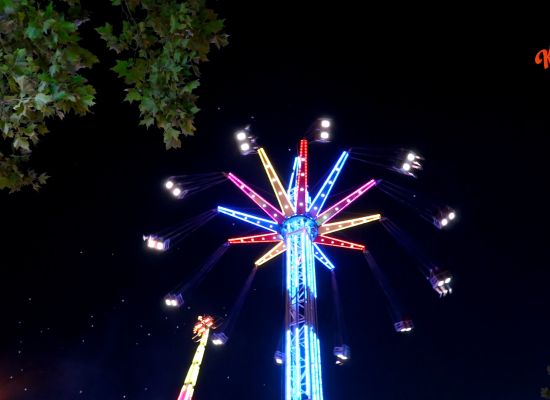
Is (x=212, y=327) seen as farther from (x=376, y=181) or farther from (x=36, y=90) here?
(x=36, y=90)

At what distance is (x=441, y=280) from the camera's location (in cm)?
1329

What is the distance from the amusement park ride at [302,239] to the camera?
1061 centimetres

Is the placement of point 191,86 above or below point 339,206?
below

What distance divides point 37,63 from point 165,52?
1.05m

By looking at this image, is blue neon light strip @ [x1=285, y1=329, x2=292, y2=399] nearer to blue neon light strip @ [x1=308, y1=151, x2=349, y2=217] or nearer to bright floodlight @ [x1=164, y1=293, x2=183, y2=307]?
blue neon light strip @ [x1=308, y1=151, x2=349, y2=217]

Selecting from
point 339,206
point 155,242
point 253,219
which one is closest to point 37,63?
point 253,219

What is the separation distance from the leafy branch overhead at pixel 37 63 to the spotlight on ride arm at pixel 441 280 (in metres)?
11.4

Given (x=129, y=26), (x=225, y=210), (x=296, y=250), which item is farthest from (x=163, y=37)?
(x=225, y=210)

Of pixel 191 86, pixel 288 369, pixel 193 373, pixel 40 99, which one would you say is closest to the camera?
pixel 40 99

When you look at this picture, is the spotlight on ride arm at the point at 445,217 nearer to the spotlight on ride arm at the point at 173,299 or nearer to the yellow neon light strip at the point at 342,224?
the yellow neon light strip at the point at 342,224

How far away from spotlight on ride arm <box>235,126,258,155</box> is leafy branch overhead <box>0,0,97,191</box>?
11.0 meters

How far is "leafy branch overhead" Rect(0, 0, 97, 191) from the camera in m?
3.63

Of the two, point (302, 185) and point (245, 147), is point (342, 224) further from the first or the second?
point (245, 147)

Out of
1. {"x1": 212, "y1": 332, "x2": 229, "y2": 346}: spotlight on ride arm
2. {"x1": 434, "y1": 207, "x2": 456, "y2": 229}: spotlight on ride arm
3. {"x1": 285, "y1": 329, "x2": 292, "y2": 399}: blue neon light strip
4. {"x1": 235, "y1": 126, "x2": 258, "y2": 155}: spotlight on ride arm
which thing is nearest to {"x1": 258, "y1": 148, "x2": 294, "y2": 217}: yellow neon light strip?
{"x1": 235, "y1": 126, "x2": 258, "y2": 155}: spotlight on ride arm
